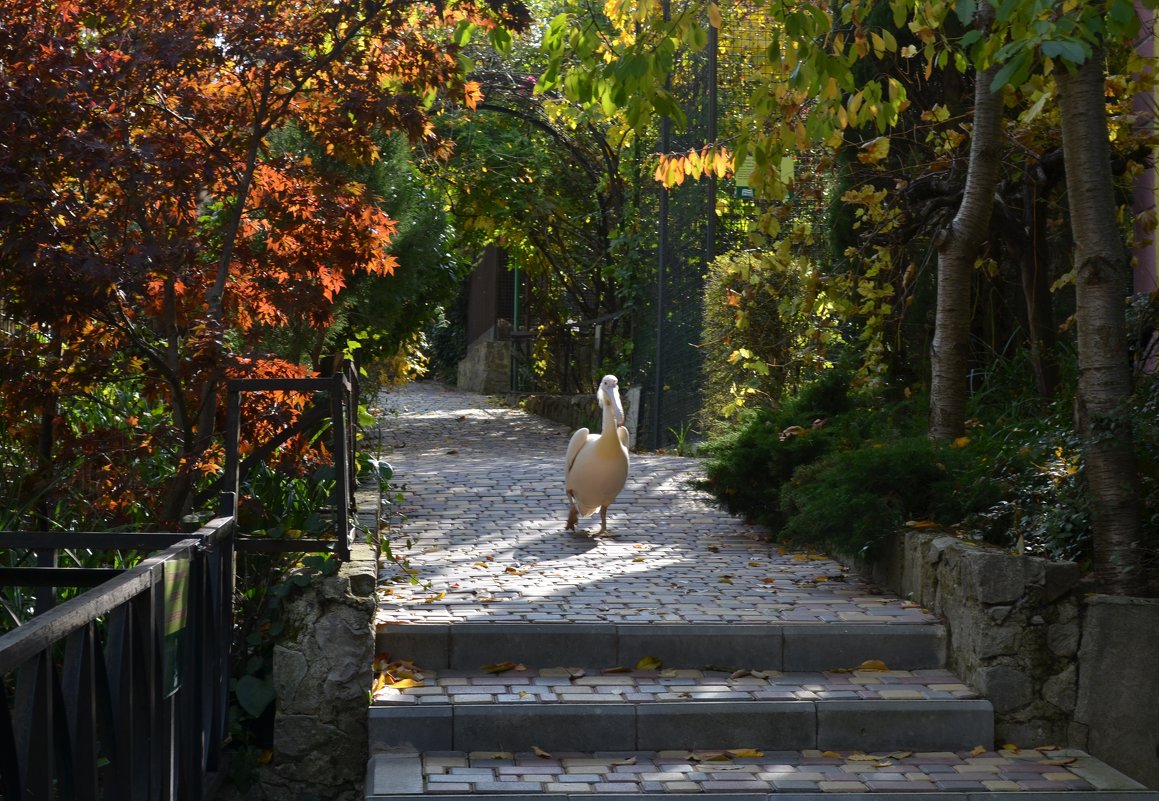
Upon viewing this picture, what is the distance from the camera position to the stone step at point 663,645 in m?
6.04

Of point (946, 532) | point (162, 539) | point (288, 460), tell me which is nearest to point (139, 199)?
point (288, 460)

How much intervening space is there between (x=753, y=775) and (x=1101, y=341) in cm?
250

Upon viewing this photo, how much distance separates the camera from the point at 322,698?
5.44 metres

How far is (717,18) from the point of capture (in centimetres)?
645

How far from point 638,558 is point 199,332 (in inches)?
134

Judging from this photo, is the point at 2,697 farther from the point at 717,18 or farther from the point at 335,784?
the point at 717,18

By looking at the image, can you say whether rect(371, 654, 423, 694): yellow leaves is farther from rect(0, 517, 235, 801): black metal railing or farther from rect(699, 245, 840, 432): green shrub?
rect(699, 245, 840, 432): green shrub

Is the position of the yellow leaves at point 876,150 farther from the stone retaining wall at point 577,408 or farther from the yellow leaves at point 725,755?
the stone retaining wall at point 577,408

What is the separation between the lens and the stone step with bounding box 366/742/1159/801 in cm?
496

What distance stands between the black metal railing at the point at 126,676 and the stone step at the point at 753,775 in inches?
33.7

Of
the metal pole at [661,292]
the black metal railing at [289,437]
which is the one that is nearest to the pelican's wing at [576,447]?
the black metal railing at [289,437]

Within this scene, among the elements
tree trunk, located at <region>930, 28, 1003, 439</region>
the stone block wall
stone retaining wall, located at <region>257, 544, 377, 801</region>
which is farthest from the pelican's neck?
the stone block wall

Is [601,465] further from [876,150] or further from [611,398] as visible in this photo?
→ [876,150]

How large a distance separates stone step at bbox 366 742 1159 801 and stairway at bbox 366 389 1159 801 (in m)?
0.01
